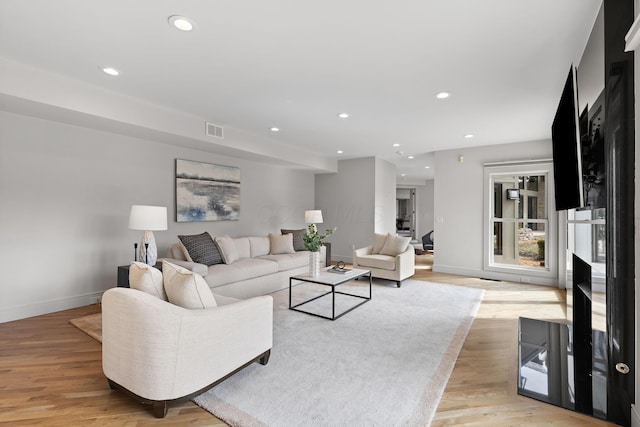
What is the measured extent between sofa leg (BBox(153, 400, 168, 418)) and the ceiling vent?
357 centimetres

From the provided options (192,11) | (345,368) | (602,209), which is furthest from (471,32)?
(345,368)

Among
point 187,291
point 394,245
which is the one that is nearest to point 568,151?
point 187,291

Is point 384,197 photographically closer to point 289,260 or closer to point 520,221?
point 520,221

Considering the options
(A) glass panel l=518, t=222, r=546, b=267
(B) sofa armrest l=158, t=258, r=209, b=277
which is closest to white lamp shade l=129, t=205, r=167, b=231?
(B) sofa armrest l=158, t=258, r=209, b=277

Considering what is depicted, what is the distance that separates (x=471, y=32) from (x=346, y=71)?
107cm

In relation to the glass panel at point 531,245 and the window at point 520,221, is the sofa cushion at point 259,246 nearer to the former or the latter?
the window at point 520,221

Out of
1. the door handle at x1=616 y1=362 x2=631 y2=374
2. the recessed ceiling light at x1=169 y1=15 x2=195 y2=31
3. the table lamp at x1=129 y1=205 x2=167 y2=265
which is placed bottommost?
the door handle at x1=616 y1=362 x2=631 y2=374

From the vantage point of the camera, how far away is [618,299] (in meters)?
1.81

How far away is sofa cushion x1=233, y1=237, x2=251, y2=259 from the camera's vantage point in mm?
5020

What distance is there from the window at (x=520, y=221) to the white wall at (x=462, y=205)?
160 mm

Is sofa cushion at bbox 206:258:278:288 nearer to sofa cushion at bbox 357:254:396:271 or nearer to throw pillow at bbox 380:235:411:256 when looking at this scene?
sofa cushion at bbox 357:254:396:271

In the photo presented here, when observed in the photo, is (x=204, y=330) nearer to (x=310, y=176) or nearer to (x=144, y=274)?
(x=144, y=274)

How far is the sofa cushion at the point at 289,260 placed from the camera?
199 inches

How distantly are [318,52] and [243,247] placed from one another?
338 cm
